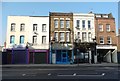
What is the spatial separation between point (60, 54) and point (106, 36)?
959 cm

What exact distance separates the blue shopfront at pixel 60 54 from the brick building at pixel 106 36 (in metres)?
5.85

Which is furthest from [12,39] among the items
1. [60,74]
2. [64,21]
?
[60,74]

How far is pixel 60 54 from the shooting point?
44781mm

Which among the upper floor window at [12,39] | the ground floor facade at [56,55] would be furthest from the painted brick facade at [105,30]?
the upper floor window at [12,39]

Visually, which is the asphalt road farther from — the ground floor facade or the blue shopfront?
the blue shopfront

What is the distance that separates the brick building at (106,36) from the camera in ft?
152

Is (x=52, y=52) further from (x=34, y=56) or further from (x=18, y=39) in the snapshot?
(x=18, y=39)

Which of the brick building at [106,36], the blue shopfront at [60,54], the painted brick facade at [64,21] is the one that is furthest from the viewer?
the brick building at [106,36]

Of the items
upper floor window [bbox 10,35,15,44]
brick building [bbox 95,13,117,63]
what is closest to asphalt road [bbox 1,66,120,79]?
upper floor window [bbox 10,35,15,44]

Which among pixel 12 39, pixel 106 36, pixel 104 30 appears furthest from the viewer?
pixel 104 30

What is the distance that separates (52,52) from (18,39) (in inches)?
262

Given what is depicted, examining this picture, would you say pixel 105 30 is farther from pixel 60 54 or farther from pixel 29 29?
pixel 29 29

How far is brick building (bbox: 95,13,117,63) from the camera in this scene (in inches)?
1822

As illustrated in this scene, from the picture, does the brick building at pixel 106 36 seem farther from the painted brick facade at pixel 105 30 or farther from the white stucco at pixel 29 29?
the white stucco at pixel 29 29
